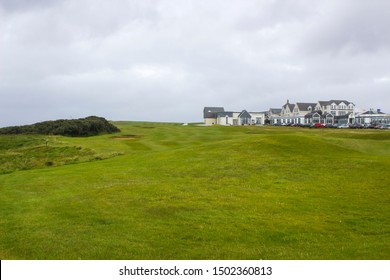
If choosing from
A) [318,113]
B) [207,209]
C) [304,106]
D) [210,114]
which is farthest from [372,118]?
[207,209]

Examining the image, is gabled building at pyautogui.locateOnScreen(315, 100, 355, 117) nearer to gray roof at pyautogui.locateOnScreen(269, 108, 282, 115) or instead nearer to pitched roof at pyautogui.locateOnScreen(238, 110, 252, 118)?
gray roof at pyautogui.locateOnScreen(269, 108, 282, 115)

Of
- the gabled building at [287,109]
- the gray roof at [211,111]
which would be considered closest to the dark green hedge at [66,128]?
the gray roof at [211,111]

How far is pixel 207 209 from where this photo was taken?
1728 cm

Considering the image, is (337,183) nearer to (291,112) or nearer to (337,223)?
(337,223)

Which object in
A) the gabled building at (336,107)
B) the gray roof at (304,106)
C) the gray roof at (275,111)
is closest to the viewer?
the gabled building at (336,107)

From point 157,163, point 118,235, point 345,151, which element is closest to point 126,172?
point 157,163

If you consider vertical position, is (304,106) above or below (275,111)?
above

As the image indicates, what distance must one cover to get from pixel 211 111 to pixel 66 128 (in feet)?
293

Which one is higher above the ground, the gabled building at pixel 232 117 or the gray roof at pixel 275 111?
the gray roof at pixel 275 111

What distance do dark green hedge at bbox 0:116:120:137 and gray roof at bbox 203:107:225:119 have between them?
7359cm

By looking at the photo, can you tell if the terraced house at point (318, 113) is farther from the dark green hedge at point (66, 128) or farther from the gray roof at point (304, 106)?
the dark green hedge at point (66, 128)

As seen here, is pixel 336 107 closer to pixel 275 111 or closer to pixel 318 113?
pixel 318 113

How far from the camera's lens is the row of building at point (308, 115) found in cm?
14875

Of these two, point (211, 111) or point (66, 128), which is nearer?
point (66, 128)
